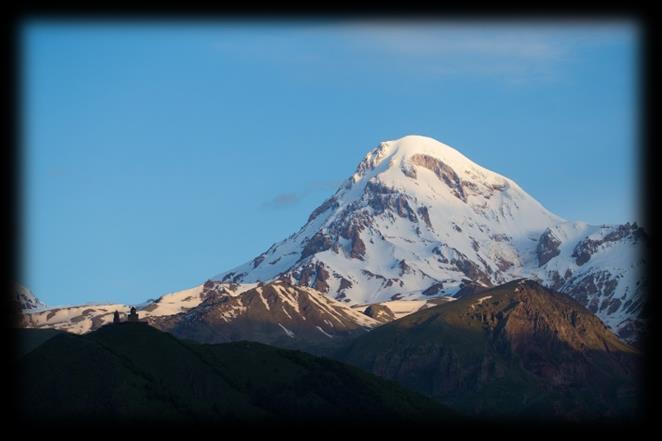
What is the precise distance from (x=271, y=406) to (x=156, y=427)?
27.2m

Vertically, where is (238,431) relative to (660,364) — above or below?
below

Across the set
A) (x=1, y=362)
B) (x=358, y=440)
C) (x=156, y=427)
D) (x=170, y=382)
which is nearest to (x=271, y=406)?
(x=170, y=382)

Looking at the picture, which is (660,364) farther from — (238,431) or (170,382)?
(170,382)

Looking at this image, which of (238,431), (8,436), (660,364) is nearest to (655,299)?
(660,364)

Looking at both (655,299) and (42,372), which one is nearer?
(655,299)

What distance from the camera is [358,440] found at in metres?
141

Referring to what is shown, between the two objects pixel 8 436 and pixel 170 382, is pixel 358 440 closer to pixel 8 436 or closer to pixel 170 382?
pixel 170 382

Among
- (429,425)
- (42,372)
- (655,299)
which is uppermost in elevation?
(655,299)

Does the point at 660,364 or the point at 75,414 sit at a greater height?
the point at 660,364

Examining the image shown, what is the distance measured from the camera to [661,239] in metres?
26.6

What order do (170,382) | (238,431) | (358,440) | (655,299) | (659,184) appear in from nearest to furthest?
(659,184) → (655,299) → (358,440) → (238,431) → (170,382)

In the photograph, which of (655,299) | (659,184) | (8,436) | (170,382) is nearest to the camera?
(659,184)

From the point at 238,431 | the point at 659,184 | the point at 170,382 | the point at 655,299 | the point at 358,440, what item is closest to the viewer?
the point at 659,184

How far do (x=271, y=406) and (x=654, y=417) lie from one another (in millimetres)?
171168
